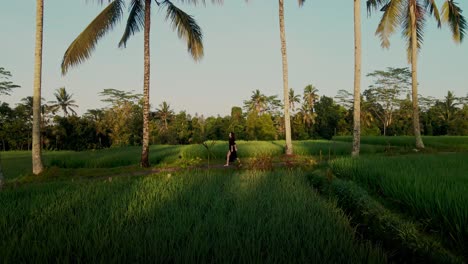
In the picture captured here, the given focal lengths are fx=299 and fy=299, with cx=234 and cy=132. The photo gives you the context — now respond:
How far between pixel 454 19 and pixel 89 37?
1691 cm

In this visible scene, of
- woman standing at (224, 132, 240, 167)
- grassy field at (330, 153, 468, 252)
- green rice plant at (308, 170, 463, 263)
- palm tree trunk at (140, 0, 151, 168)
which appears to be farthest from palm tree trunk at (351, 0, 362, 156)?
palm tree trunk at (140, 0, 151, 168)

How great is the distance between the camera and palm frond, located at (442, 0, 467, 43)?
48.8 feet

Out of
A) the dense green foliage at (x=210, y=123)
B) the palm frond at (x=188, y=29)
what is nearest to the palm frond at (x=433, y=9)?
the palm frond at (x=188, y=29)

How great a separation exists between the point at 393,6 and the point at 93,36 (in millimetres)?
13334

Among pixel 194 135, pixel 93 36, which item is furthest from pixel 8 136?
pixel 93 36

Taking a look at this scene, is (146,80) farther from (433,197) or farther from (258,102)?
(258,102)

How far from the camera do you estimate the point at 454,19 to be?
14992 millimetres

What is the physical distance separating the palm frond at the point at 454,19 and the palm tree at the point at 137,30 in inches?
494

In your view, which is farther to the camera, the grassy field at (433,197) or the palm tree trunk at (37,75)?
the palm tree trunk at (37,75)

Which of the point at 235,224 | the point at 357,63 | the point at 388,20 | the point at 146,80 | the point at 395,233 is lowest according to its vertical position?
the point at 395,233

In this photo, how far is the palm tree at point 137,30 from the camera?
10.5 metres

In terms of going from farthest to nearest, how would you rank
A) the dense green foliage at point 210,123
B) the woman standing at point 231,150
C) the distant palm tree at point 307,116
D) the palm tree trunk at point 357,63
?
the distant palm tree at point 307,116
the dense green foliage at point 210,123
the palm tree trunk at point 357,63
the woman standing at point 231,150

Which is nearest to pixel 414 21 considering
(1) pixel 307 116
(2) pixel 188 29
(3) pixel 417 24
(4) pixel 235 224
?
(3) pixel 417 24

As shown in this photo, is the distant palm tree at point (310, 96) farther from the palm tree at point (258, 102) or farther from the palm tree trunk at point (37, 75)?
the palm tree trunk at point (37, 75)
